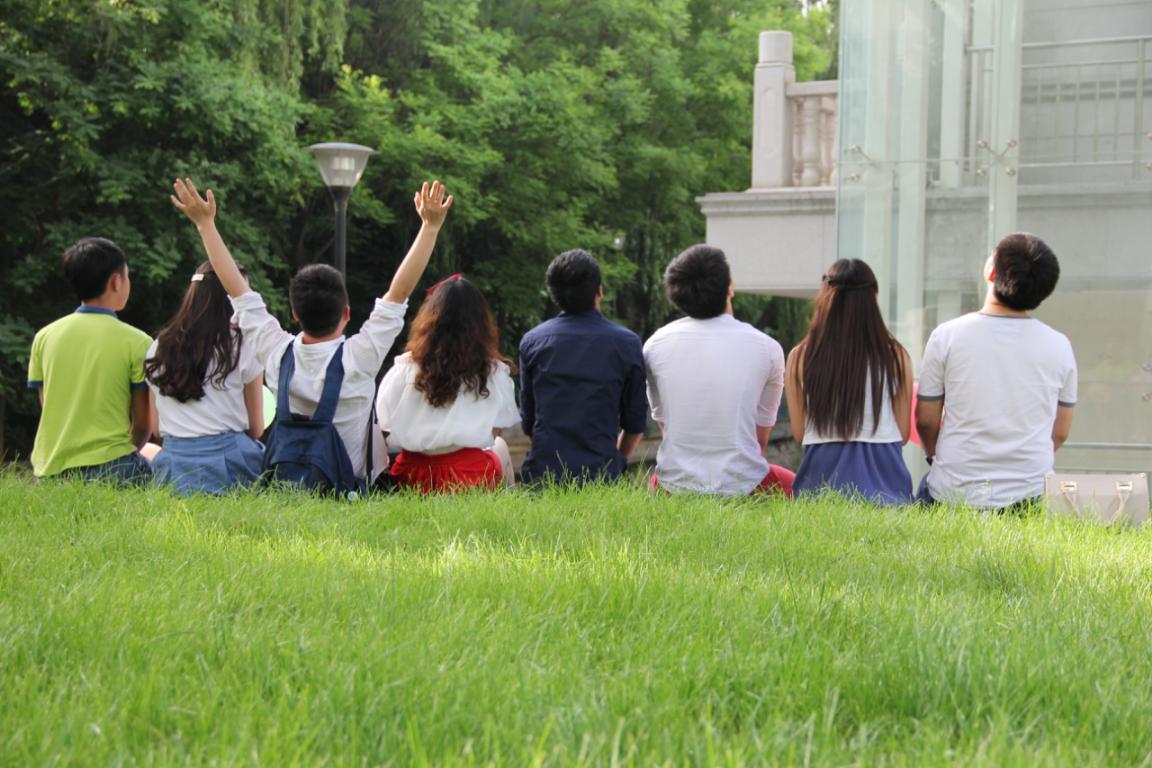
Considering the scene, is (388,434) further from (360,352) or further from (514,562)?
(514,562)

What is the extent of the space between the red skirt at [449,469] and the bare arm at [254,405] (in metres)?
0.79

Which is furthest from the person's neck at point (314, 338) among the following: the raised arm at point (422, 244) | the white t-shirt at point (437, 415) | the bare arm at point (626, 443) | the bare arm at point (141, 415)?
the bare arm at point (626, 443)

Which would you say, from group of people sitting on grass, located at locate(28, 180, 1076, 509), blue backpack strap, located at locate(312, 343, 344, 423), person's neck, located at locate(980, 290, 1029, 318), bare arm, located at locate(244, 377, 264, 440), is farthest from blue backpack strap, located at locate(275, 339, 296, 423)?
person's neck, located at locate(980, 290, 1029, 318)

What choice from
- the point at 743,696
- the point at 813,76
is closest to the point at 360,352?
the point at 743,696

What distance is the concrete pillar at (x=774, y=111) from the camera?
51.4 ft

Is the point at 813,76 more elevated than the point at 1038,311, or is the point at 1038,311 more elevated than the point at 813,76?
the point at 813,76

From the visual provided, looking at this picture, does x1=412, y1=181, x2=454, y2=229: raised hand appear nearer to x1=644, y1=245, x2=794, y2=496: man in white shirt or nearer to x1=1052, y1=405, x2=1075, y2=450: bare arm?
x1=644, y1=245, x2=794, y2=496: man in white shirt

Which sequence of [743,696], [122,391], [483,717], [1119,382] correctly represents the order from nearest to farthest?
1. [483,717]
2. [743,696]
3. [122,391]
4. [1119,382]

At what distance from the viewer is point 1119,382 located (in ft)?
30.1

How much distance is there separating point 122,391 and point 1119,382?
20.7 feet

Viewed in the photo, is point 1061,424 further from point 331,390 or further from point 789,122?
point 789,122

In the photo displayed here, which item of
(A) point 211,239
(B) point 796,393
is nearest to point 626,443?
(B) point 796,393

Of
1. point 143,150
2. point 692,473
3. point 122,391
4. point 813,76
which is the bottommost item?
point 692,473

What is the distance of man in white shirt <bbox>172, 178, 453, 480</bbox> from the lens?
6625mm
